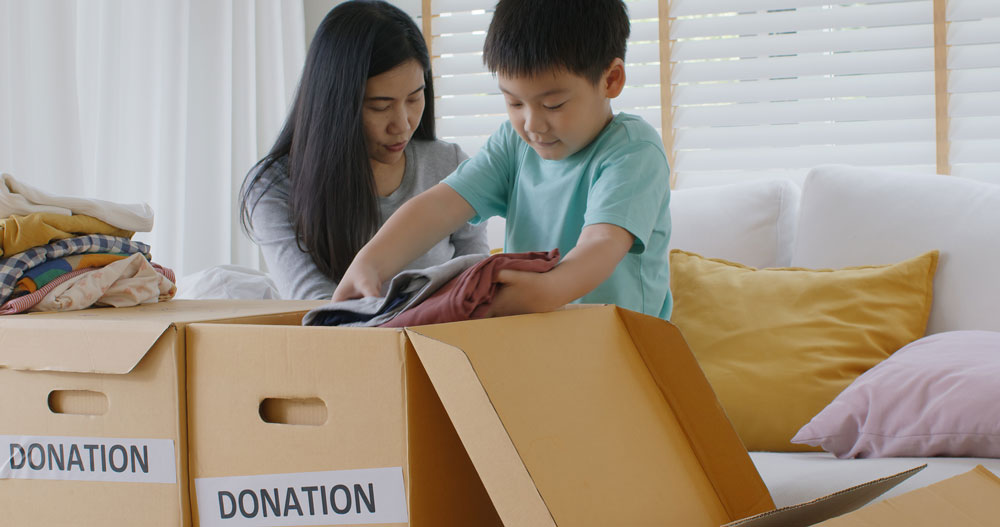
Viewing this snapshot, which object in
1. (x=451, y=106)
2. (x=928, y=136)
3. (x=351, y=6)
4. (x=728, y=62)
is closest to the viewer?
(x=351, y=6)

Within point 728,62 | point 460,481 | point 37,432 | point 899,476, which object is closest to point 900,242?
point 728,62

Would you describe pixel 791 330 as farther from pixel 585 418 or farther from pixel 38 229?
pixel 38 229

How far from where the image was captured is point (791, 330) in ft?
5.00

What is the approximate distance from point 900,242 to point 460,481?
1239mm

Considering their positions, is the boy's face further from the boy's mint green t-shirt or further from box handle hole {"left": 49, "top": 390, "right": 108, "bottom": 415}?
box handle hole {"left": 49, "top": 390, "right": 108, "bottom": 415}

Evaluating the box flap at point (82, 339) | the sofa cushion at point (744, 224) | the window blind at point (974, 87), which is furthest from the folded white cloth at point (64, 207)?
the window blind at point (974, 87)

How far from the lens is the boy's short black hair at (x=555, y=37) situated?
1047 millimetres

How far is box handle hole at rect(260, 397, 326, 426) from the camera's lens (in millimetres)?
675

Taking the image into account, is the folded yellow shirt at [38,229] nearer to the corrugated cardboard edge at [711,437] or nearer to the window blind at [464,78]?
the corrugated cardboard edge at [711,437]

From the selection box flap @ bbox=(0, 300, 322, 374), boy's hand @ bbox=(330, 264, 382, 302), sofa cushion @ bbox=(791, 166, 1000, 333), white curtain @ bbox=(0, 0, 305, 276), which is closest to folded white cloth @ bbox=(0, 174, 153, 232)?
box flap @ bbox=(0, 300, 322, 374)

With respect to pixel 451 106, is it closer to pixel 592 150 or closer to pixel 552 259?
pixel 592 150

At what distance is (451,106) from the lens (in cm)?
244

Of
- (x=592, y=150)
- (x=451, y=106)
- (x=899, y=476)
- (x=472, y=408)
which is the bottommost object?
(x=899, y=476)

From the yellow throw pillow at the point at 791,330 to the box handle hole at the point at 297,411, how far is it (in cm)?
89
